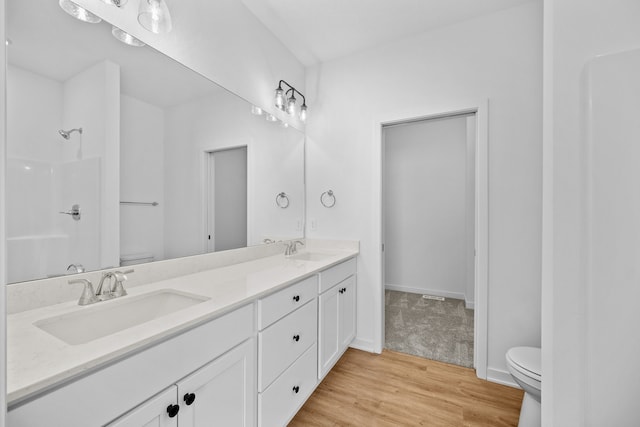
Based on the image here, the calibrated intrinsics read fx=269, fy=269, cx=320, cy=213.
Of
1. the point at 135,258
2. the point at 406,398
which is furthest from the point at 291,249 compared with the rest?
the point at 406,398

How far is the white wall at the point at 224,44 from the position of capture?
4.30 ft

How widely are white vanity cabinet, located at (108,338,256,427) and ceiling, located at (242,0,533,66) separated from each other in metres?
2.21

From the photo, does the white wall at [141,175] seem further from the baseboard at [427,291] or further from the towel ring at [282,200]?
the baseboard at [427,291]

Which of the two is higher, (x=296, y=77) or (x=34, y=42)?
(x=296, y=77)

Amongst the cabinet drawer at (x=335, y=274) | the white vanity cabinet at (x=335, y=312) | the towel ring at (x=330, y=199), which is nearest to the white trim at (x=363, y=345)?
the white vanity cabinet at (x=335, y=312)

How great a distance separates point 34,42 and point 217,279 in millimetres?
1195

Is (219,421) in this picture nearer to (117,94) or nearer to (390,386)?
(390,386)

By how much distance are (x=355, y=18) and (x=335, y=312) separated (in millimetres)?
2227

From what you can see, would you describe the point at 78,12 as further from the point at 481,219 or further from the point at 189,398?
the point at 481,219

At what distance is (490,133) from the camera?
1.98 metres

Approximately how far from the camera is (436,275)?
383 centimetres

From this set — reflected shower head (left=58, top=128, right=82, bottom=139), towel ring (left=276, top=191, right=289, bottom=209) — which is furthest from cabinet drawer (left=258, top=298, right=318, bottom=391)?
reflected shower head (left=58, top=128, right=82, bottom=139)

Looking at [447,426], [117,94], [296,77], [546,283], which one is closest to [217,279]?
[117,94]

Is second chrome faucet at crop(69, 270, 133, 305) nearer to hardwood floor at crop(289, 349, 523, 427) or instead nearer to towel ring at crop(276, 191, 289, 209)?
hardwood floor at crop(289, 349, 523, 427)
